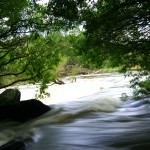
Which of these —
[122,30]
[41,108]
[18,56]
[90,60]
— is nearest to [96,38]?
[122,30]

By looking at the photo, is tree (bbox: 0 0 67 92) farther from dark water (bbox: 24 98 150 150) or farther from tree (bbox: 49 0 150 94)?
dark water (bbox: 24 98 150 150)

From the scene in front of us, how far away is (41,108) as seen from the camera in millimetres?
12477

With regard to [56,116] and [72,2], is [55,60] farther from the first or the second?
[72,2]

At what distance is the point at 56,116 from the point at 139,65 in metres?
3.62

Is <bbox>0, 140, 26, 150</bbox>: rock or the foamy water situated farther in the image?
the foamy water

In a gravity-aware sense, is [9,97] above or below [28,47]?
below

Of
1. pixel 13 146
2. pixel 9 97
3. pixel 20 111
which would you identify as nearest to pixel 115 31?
pixel 13 146

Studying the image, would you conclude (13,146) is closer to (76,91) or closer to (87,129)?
(87,129)

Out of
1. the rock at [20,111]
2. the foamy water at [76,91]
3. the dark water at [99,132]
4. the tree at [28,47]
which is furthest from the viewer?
the foamy water at [76,91]

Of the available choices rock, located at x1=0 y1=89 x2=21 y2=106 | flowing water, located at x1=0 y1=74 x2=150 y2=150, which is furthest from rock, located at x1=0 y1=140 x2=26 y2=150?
rock, located at x1=0 y1=89 x2=21 y2=106

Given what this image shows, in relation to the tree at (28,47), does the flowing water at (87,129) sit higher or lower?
lower

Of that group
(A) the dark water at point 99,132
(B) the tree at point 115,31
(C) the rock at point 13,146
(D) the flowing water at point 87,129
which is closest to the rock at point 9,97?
(D) the flowing water at point 87,129

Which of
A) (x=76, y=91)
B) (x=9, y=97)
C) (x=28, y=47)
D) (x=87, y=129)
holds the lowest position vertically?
(x=87, y=129)

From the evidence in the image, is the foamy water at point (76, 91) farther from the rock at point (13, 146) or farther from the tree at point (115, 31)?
the rock at point (13, 146)
